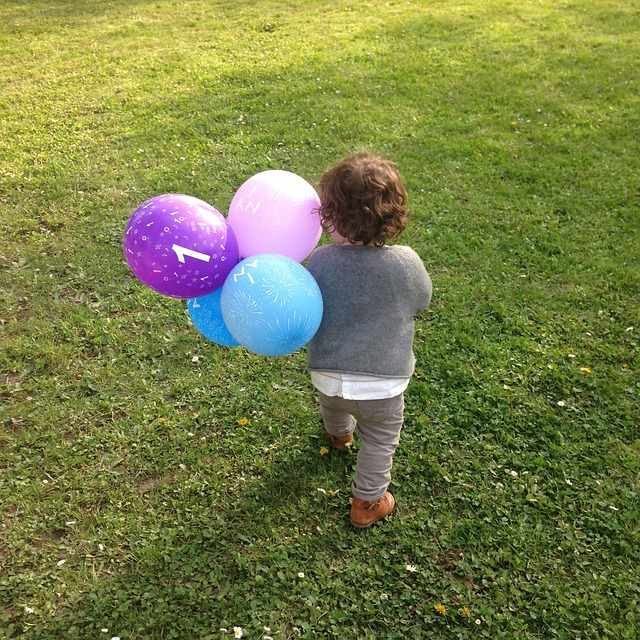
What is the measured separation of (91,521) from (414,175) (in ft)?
13.4

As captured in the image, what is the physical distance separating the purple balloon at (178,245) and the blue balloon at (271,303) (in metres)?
0.10

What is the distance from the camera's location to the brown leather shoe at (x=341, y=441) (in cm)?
330

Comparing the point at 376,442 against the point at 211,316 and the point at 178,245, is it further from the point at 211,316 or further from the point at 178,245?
the point at 178,245

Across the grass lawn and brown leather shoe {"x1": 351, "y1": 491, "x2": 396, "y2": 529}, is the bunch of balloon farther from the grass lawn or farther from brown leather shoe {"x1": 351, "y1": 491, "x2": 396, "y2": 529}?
the grass lawn

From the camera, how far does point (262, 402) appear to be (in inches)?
143

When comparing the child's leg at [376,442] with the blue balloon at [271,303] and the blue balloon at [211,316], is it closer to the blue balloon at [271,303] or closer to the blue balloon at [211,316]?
the blue balloon at [271,303]

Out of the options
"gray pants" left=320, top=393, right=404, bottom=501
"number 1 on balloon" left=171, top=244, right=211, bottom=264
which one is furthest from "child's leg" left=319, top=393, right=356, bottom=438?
"number 1 on balloon" left=171, top=244, right=211, bottom=264

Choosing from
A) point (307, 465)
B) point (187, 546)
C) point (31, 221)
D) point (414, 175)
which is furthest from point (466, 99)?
point (187, 546)

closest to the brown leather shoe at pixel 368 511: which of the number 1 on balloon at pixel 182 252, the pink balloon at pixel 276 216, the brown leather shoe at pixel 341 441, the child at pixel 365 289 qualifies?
the brown leather shoe at pixel 341 441

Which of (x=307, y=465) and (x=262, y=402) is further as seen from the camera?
(x=262, y=402)

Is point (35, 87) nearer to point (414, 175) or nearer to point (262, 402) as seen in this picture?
point (414, 175)

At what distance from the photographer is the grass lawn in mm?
2723

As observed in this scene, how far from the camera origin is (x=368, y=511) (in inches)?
116

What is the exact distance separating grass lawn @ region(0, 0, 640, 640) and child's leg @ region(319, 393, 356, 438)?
169mm
